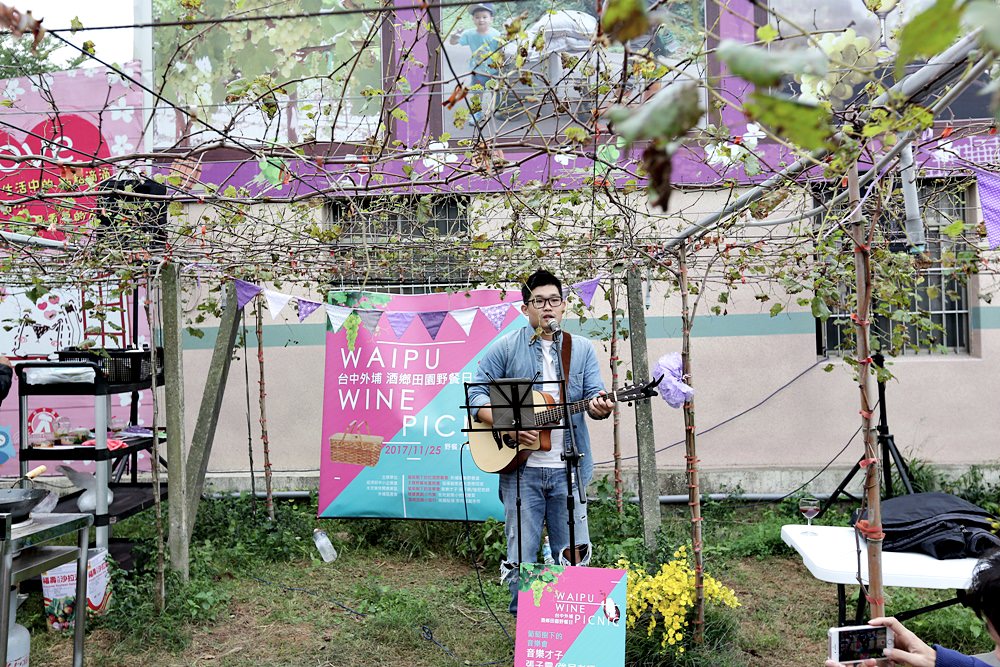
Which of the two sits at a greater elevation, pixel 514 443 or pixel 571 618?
pixel 514 443

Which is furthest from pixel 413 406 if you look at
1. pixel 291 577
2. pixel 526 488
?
pixel 526 488

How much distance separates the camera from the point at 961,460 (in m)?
7.67

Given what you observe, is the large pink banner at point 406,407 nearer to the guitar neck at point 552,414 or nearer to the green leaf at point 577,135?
the guitar neck at point 552,414

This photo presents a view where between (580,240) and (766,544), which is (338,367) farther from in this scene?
(766,544)

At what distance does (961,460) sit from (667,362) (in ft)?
18.9

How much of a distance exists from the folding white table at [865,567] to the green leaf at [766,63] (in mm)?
3306

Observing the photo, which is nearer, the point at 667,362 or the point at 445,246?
the point at 667,362

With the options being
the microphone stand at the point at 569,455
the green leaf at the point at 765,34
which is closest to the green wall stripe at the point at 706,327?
the microphone stand at the point at 569,455

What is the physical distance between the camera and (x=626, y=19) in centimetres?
88

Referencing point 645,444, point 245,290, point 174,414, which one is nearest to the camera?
point 174,414

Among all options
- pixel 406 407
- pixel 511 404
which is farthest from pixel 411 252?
pixel 511 404

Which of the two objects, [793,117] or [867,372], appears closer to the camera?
[793,117]

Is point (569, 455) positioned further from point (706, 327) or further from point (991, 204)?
point (706, 327)

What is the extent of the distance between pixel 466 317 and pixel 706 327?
2.83 meters
